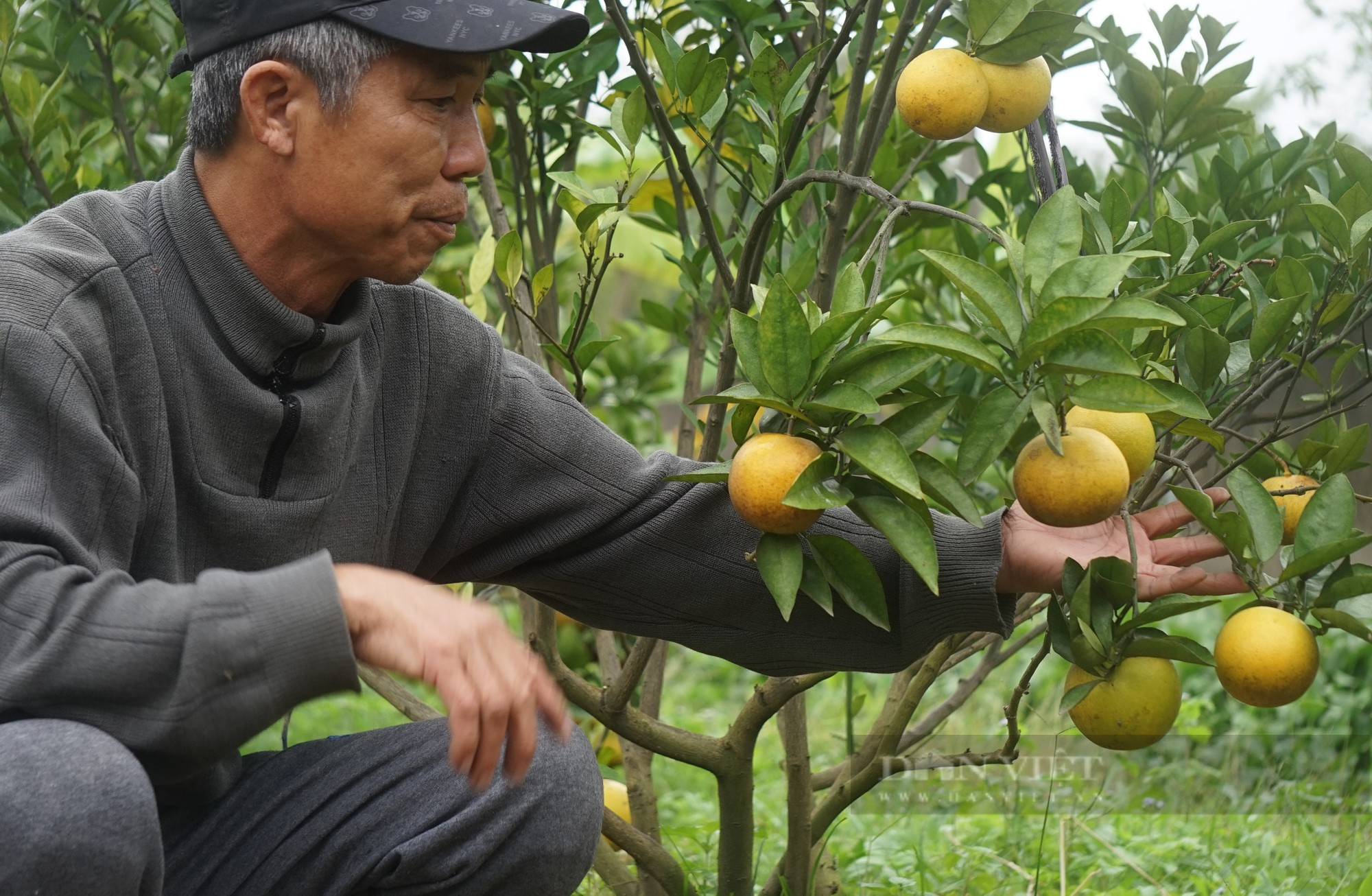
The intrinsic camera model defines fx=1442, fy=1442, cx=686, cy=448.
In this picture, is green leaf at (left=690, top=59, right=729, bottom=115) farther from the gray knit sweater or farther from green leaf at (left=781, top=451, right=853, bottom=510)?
green leaf at (left=781, top=451, right=853, bottom=510)

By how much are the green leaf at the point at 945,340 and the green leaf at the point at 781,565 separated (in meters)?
0.24

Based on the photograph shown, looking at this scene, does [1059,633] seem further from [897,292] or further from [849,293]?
→ [897,292]

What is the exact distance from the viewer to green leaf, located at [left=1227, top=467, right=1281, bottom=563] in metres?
1.42

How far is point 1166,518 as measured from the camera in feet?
5.28

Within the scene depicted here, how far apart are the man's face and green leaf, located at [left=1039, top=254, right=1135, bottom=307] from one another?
653 mm

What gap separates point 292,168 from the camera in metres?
1.54

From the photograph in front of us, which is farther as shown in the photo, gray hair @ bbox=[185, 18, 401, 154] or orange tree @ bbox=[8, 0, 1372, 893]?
gray hair @ bbox=[185, 18, 401, 154]

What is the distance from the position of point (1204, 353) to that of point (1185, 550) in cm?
22

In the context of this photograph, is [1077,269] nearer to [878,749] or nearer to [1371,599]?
[1371,599]

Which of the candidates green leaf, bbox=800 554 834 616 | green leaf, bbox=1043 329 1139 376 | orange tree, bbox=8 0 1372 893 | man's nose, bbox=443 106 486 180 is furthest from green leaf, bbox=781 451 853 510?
man's nose, bbox=443 106 486 180

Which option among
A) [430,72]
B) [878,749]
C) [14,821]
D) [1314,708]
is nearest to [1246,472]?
[878,749]

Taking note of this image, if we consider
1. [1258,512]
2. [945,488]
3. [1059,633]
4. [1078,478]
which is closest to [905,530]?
[945,488]

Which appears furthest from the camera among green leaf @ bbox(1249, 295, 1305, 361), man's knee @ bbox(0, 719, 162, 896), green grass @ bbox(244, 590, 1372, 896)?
green grass @ bbox(244, 590, 1372, 896)

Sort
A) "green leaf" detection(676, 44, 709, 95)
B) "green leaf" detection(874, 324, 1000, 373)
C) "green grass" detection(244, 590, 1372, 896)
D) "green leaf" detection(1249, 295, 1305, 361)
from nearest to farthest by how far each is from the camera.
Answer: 1. "green leaf" detection(874, 324, 1000, 373)
2. "green leaf" detection(1249, 295, 1305, 361)
3. "green leaf" detection(676, 44, 709, 95)
4. "green grass" detection(244, 590, 1372, 896)
